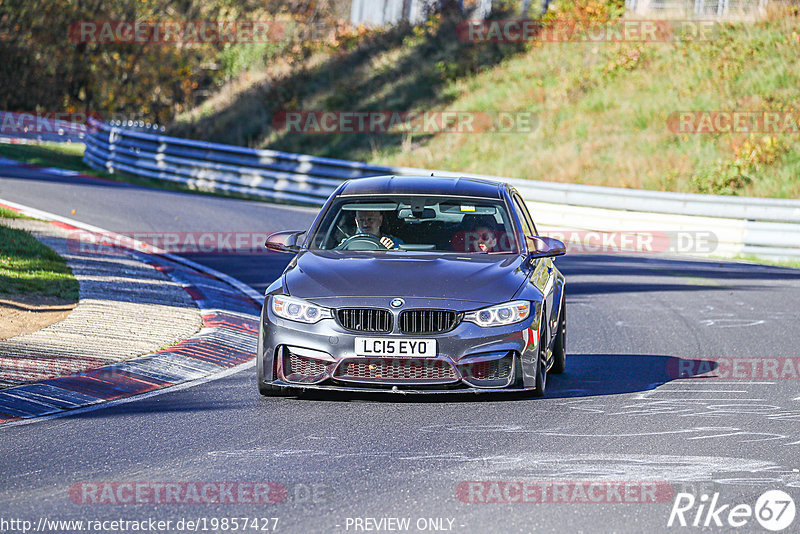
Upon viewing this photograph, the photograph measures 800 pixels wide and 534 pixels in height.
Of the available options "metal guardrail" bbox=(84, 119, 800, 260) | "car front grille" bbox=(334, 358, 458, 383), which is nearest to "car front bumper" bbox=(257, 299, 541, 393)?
"car front grille" bbox=(334, 358, 458, 383)

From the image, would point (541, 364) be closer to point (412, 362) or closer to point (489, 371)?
point (489, 371)

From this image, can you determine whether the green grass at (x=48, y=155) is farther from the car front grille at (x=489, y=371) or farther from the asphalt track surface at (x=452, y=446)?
the car front grille at (x=489, y=371)

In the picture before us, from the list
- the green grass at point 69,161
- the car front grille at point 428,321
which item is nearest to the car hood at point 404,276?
the car front grille at point 428,321

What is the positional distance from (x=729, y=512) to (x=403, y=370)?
283 cm

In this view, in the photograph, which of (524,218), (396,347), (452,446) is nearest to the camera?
(452,446)

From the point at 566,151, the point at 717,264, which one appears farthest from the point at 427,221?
the point at 566,151

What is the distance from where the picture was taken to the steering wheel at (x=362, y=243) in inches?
372

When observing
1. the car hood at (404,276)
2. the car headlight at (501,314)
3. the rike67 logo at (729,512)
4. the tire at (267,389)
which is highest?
the car hood at (404,276)

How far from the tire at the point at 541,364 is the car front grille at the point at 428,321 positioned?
2.25 ft

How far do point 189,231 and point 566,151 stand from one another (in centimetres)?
1284

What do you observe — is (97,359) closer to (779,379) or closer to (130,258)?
(779,379)

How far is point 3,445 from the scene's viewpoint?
7051mm

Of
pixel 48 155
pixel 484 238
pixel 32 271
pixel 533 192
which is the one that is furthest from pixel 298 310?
pixel 48 155

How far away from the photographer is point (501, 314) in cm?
829
